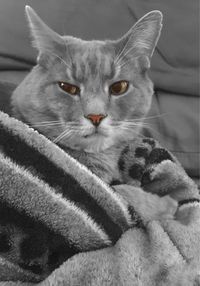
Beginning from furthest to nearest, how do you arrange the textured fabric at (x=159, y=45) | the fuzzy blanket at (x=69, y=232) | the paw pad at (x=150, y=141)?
the textured fabric at (x=159, y=45) < the paw pad at (x=150, y=141) < the fuzzy blanket at (x=69, y=232)

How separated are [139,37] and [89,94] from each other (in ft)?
0.49

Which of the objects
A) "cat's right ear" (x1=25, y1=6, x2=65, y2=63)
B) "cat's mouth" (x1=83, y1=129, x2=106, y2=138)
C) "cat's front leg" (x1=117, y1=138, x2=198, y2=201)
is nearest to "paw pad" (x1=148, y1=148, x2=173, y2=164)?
"cat's front leg" (x1=117, y1=138, x2=198, y2=201)

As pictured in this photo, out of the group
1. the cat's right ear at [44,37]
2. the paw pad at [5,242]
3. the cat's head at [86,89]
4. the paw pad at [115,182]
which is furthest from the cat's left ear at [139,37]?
the paw pad at [5,242]

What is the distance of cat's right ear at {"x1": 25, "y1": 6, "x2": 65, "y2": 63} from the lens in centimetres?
75

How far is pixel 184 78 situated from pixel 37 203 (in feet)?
1.81

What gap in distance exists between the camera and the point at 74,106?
0.71 meters

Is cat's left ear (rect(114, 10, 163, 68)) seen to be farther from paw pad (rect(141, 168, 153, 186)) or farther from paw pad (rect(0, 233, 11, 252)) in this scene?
paw pad (rect(0, 233, 11, 252))

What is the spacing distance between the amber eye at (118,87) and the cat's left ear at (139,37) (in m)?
0.04

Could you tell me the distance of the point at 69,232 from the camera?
0.57m

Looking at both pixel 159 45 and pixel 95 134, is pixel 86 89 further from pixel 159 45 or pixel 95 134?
pixel 159 45

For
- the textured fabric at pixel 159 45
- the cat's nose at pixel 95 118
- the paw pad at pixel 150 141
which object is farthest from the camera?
the textured fabric at pixel 159 45

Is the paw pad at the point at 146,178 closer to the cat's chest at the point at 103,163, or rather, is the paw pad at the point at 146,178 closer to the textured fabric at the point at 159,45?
Result: the cat's chest at the point at 103,163

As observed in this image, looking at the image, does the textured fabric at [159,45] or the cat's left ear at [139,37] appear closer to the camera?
the cat's left ear at [139,37]

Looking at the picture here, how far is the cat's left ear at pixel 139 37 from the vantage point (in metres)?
0.76
